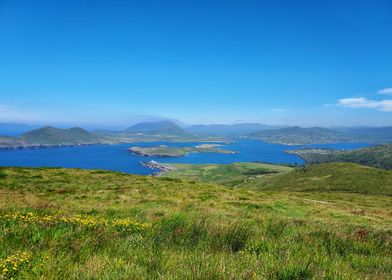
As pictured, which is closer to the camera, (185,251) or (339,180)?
(185,251)

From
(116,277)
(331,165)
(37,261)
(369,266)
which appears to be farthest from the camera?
(331,165)

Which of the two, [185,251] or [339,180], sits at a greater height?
[185,251]

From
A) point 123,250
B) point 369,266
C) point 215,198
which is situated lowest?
point 215,198

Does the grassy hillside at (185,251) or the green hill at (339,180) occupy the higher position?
the grassy hillside at (185,251)

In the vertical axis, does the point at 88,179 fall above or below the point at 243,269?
below

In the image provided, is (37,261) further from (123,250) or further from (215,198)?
(215,198)

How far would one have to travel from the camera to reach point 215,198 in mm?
28312

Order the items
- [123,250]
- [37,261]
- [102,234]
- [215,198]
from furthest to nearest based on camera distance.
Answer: [215,198], [102,234], [123,250], [37,261]

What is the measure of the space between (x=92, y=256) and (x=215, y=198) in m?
23.4

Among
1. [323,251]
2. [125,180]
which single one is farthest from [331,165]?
[323,251]

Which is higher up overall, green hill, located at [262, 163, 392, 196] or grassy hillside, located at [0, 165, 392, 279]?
grassy hillside, located at [0, 165, 392, 279]

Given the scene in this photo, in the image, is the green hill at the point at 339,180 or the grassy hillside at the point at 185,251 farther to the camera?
the green hill at the point at 339,180

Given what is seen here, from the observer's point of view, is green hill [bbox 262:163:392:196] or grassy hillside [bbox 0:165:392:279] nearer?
grassy hillside [bbox 0:165:392:279]

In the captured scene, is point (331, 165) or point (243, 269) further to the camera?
point (331, 165)
